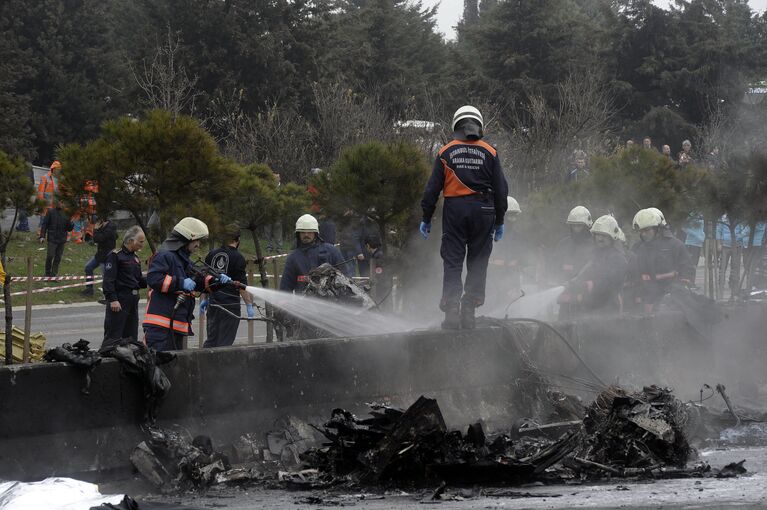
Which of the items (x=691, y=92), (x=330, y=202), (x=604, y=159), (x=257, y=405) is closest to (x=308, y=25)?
(x=691, y=92)

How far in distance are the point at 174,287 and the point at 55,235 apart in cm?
1293

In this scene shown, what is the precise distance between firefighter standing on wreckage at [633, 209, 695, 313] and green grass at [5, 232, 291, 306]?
8.62 meters

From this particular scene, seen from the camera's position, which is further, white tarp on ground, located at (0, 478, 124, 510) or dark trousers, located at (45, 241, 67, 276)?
dark trousers, located at (45, 241, 67, 276)

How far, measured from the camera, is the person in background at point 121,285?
1216 cm

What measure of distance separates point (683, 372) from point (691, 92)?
120 feet

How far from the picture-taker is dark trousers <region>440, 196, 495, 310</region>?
9.43 m

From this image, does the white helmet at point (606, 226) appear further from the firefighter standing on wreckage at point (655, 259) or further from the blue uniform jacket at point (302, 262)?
the blue uniform jacket at point (302, 262)

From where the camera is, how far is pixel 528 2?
151ft

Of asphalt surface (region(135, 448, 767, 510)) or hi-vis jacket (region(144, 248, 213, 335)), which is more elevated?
hi-vis jacket (region(144, 248, 213, 335))

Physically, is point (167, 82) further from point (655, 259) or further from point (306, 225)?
point (655, 259)

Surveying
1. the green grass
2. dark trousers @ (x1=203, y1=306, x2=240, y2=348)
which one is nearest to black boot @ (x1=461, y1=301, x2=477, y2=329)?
dark trousers @ (x1=203, y1=306, x2=240, y2=348)

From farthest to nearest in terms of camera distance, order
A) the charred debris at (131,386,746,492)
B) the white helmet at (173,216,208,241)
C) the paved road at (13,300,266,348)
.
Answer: the paved road at (13,300,266,348) < the white helmet at (173,216,208,241) < the charred debris at (131,386,746,492)

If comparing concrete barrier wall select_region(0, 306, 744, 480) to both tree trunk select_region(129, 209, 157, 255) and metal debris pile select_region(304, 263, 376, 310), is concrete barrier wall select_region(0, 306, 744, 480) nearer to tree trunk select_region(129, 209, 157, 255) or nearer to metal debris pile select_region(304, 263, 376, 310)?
metal debris pile select_region(304, 263, 376, 310)

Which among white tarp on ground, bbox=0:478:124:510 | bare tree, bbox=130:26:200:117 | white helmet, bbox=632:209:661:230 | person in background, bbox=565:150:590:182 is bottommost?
white tarp on ground, bbox=0:478:124:510
